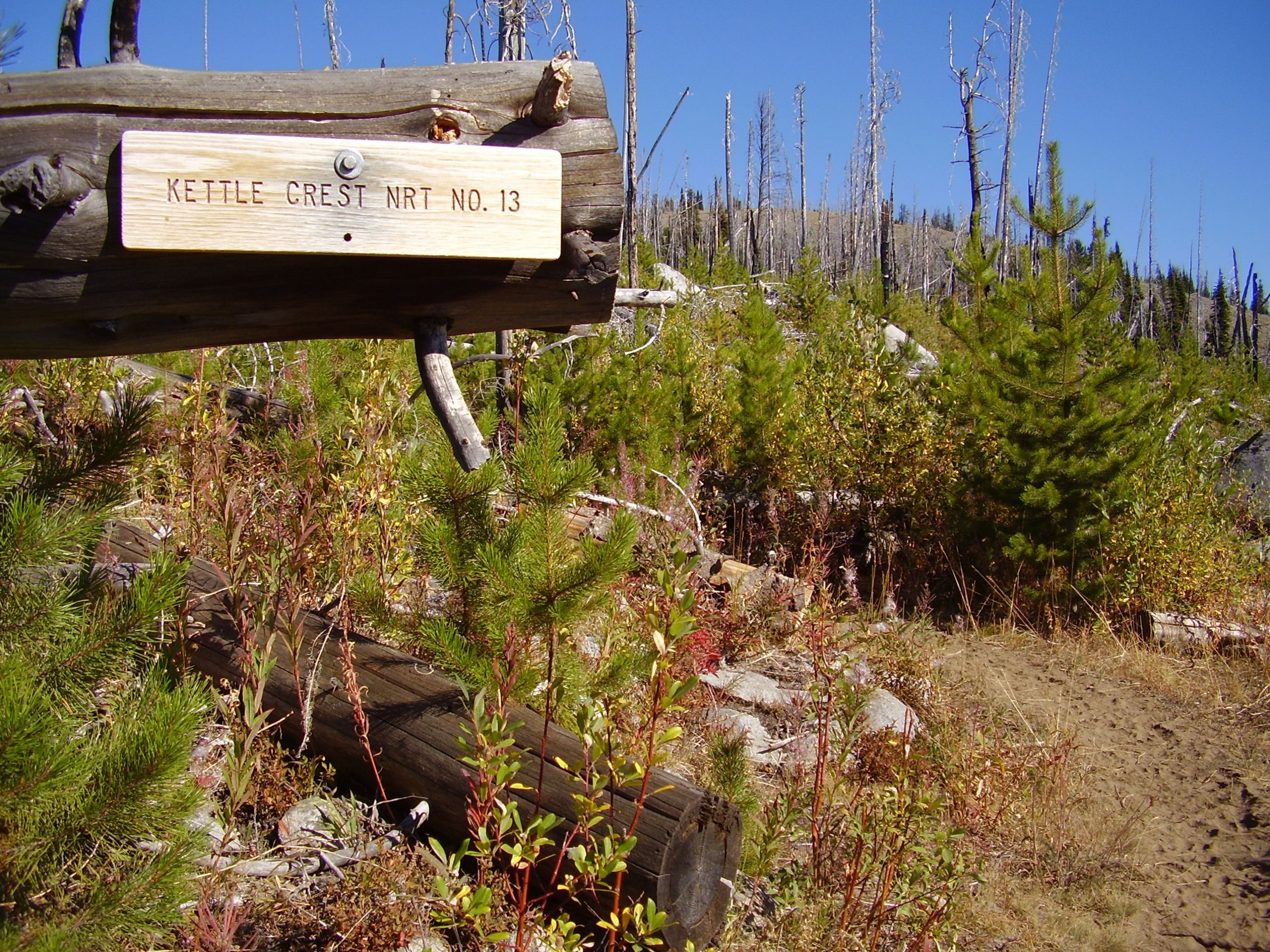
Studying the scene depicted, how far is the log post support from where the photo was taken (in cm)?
198

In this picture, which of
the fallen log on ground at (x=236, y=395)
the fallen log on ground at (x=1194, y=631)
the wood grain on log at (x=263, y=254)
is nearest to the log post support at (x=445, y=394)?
the wood grain on log at (x=263, y=254)

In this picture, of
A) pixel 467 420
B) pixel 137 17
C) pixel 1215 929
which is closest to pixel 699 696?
pixel 1215 929

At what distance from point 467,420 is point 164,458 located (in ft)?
7.74

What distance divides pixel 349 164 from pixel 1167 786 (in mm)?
4766

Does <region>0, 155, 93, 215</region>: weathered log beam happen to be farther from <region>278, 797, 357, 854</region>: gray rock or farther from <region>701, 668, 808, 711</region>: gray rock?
<region>701, 668, 808, 711</region>: gray rock

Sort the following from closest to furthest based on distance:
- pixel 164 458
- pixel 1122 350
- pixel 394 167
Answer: pixel 394 167 → pixel 164 458 → pixel 1122 350

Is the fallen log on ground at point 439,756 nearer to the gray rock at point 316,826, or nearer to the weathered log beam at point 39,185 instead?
the gray rock at point 316,826

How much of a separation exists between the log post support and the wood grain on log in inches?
2.1

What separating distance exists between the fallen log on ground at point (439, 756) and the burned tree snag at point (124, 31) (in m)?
1.24

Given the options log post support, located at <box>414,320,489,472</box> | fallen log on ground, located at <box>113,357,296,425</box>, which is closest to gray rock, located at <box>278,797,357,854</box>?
log post support, located at <box>414,320,489,472</box>

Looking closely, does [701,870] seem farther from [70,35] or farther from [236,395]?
[236,395]

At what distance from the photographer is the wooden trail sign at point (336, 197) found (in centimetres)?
160

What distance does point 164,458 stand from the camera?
3799 mm

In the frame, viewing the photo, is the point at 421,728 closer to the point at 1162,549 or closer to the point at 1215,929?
the point at 1215,929
